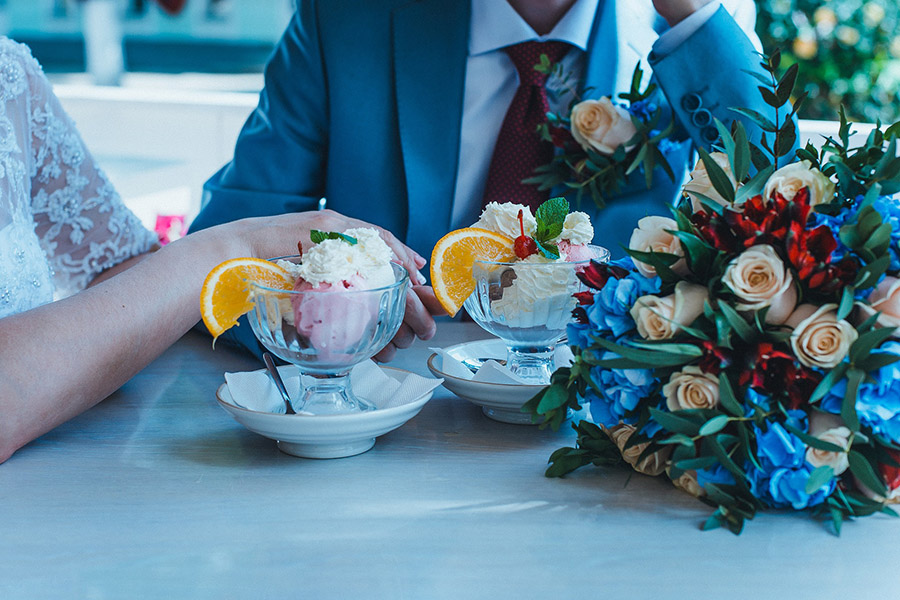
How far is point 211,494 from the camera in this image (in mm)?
741

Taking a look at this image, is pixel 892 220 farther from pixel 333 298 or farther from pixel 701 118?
pixel 701 118

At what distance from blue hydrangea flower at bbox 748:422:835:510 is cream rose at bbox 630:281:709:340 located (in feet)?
0.34

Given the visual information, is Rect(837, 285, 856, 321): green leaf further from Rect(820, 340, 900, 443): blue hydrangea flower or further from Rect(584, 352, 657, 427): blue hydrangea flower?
Rect(584, 352, 657, 427): blue hydrangea flower

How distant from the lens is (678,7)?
157 centimetres

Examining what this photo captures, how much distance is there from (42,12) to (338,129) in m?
5.80

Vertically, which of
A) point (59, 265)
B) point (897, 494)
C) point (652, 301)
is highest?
point (652, 301)

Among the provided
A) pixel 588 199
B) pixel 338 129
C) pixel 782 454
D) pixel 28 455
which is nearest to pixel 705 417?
pixel 782 454

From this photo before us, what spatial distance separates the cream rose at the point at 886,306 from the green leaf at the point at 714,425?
137 millimetres

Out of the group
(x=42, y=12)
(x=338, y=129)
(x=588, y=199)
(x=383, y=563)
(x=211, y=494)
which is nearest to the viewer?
(x=383, y=563)

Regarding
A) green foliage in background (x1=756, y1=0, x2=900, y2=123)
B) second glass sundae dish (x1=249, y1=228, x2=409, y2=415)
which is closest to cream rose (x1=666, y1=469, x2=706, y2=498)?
second glass sundae dish (x1=249, y1=228, x2=409, y2=415)

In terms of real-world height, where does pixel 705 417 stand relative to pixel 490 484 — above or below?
above

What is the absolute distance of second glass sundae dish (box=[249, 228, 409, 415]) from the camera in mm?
807

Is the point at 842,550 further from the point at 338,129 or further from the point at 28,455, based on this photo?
the point at 338,129

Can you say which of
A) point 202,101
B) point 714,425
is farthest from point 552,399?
point 202,101
